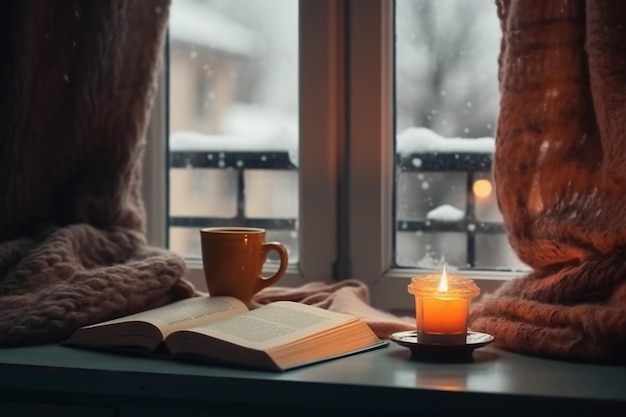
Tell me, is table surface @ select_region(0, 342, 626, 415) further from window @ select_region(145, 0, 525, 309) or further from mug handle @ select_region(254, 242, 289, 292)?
window @ select_region(145, 0, 525, 309)

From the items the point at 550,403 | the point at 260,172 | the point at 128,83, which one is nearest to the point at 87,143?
the point at 128,83

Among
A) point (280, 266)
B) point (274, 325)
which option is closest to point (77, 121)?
point (280, 266)

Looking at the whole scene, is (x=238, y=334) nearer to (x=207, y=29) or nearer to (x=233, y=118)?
(x=233, y=118)

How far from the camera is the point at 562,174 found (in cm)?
119

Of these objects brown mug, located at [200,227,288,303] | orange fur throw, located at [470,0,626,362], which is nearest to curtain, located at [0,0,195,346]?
brown mug, located at [200,227,288,303]

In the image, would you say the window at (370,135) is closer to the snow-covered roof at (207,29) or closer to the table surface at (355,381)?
the snow-covered roof at (207,29)

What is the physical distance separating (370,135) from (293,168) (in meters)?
0.16

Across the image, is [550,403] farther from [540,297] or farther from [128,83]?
[128,83]

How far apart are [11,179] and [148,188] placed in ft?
0.88

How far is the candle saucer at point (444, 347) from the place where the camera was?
112cm

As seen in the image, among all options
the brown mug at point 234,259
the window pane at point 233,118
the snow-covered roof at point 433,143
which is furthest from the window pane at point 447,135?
the brown mug at point 234,259

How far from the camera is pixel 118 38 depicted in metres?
1.48

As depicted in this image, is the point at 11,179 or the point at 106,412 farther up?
the point at 11,179

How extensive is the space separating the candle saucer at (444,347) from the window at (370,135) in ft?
1.13
